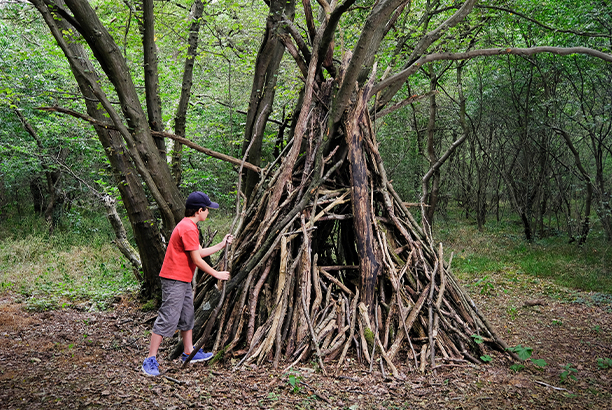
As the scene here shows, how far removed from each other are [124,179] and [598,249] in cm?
1126

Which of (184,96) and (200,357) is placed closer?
(200,357)

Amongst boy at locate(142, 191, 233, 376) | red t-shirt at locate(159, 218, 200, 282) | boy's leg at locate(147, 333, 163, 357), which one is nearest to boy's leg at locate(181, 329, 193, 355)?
boy at locate(142, 191, 233, 376)

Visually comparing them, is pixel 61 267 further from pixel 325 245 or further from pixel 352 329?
pixel 352 329

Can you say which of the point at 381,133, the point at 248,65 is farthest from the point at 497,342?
the point at 381,133

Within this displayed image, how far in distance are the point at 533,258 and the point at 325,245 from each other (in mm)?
7190

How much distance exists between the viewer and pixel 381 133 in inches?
623

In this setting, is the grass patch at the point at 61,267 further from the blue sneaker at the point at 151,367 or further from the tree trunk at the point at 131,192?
the blue sneaker at the point at 151,367

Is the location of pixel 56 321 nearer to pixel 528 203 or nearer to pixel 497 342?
pixel 497 342

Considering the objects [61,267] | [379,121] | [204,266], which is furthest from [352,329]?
[379,121]

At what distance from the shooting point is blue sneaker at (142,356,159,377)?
3522 mm

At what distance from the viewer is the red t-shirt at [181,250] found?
145 inches

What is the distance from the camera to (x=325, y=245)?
5250mm

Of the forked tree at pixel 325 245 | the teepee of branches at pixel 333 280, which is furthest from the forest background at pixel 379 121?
the teepee of branches at pixel 333 280

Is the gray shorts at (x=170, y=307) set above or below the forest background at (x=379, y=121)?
below
